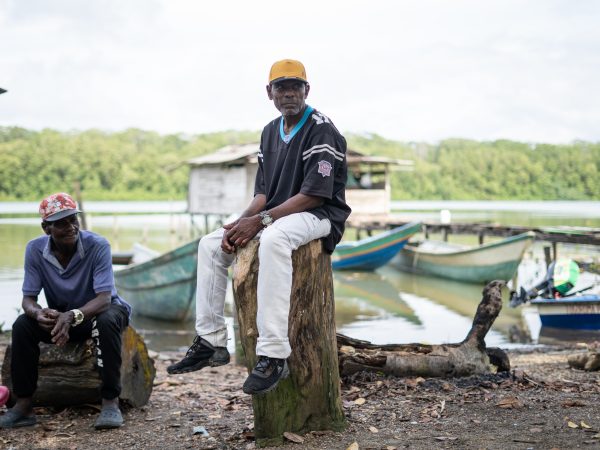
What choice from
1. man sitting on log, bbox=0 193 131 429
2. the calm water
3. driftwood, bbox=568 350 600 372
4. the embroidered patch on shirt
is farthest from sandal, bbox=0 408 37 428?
the calm water

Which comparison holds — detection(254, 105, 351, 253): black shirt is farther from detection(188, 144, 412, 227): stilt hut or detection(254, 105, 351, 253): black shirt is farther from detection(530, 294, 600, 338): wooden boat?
detection(188, 144, 412, 227): stilt hut

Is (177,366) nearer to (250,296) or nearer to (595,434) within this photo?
(250,296)

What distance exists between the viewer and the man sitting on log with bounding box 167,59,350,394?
3.78 m

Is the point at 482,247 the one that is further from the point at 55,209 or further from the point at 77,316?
the point at 55,209

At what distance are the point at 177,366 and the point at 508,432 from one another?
197 cm

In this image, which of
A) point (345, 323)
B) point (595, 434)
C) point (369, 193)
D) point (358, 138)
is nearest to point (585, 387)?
point (595, 434)

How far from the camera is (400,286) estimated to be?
903 inches

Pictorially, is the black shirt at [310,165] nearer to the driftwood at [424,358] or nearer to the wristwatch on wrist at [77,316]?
the wristwatch on wrist at [77,316]

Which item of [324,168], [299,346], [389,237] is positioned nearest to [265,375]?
[299,346]

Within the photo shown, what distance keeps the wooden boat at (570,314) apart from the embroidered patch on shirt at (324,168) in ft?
30.8

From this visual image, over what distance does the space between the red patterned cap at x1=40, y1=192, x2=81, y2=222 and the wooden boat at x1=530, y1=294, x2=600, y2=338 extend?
961 centimetres

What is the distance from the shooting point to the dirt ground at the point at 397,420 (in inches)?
158

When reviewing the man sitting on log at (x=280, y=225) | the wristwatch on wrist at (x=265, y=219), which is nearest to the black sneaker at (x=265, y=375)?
the man sitting on log at (x=280, y=225)

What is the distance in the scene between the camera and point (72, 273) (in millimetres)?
4922
